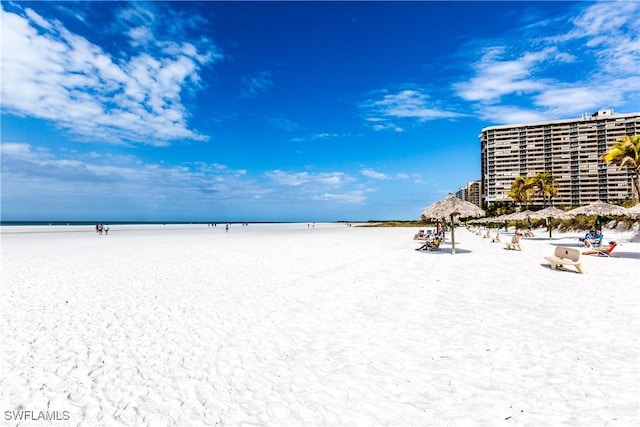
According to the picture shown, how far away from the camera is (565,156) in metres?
89.8

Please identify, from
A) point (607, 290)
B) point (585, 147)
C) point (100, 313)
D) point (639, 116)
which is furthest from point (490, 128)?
point (100, 313)

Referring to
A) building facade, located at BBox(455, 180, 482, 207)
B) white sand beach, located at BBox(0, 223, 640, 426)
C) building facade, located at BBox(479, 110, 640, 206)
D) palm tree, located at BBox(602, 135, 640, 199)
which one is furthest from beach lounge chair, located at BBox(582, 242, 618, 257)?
building facade, located at BBox(455, 180, 482, 207)

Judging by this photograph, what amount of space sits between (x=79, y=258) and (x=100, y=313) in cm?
1054

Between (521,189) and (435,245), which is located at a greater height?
(521,189)

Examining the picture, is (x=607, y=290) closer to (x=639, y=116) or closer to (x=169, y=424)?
(x=169, y=424)

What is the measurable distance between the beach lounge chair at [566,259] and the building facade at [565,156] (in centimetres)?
8218

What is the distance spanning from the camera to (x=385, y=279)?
31.6 ft

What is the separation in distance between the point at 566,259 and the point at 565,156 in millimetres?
100563

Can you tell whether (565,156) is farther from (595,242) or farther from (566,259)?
(566,259)

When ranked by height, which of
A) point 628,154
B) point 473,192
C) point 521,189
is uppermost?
point 473,192

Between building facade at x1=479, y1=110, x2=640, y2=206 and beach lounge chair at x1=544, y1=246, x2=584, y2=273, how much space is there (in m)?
82.2

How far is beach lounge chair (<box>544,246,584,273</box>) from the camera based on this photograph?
10.4 m

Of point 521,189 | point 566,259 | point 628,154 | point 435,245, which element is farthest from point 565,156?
point 566,259

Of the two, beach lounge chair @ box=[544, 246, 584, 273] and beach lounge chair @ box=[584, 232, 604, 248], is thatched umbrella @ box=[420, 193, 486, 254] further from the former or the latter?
beach lounge chair @ box=[584, 232, 604, 248]
